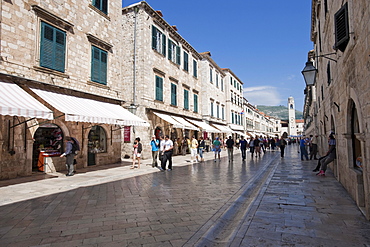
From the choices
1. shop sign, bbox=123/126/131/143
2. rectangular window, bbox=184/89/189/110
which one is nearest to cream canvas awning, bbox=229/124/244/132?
rectangular window, bbox=184/89/189/110

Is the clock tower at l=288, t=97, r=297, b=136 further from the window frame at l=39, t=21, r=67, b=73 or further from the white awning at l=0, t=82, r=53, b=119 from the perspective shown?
the white awning at l=0, t=82, r=53, b=119

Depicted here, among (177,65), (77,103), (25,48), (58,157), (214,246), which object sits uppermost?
(177,65)

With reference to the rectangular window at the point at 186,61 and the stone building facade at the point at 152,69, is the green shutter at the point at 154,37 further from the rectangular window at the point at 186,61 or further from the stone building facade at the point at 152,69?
the rectangular window at the point at 186,61

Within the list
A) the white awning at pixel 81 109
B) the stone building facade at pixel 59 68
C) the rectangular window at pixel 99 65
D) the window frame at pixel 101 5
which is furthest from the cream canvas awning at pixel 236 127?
the white awning at pixel 81 109

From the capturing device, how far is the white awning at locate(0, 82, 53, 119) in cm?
666

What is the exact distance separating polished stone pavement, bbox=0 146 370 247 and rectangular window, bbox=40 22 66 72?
16.2 ft

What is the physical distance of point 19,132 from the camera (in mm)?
8719

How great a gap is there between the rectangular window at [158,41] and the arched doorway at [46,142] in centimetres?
966

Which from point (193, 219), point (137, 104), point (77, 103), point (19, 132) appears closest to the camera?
point (193, 219)

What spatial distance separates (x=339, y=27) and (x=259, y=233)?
190 inches

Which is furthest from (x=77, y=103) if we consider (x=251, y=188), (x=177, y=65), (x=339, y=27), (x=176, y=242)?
(x=177, y=65)

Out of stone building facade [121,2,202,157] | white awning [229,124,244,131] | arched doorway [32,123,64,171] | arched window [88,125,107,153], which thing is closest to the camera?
arched doorway [32,123,64,171]

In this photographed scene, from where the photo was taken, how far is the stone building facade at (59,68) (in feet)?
27.7

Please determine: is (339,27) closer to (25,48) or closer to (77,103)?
(77,103)
